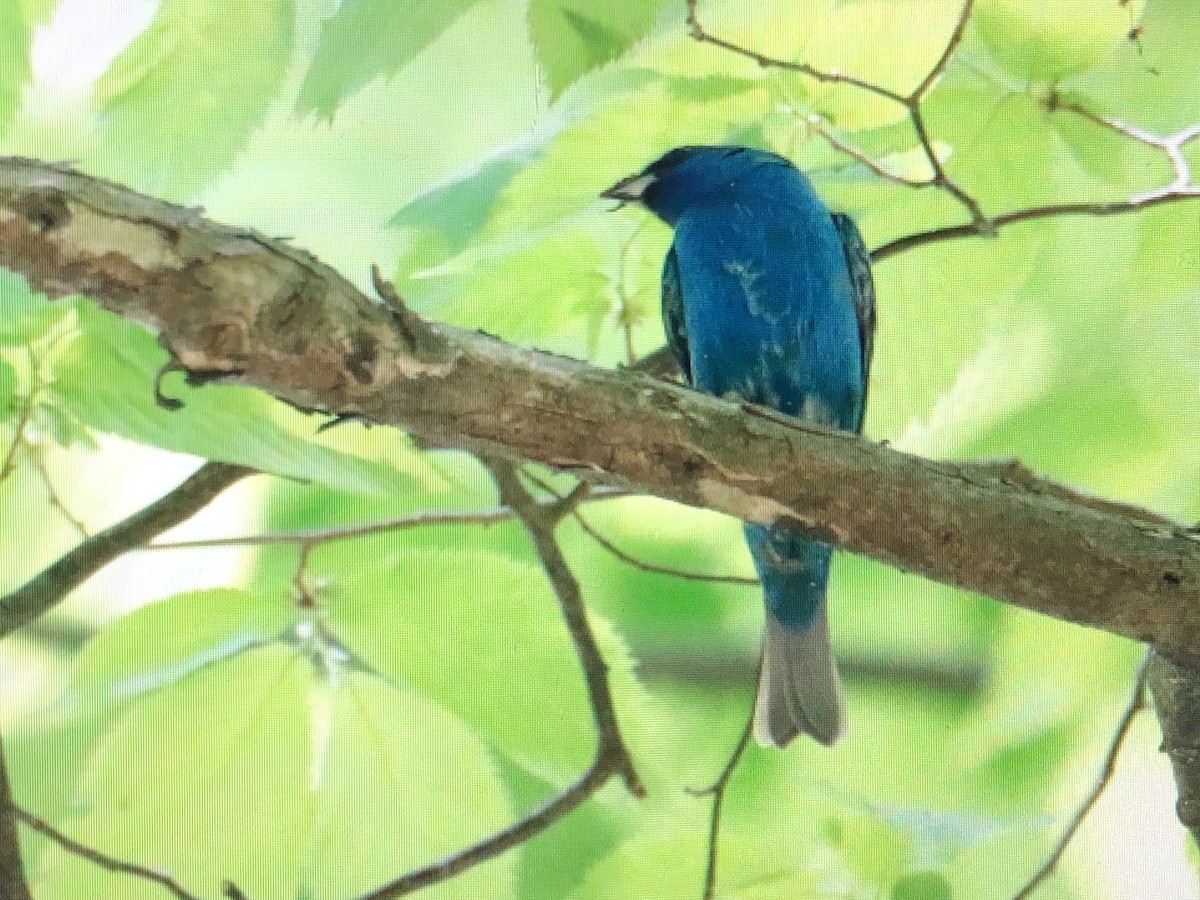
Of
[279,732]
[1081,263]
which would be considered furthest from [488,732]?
[1081,263]

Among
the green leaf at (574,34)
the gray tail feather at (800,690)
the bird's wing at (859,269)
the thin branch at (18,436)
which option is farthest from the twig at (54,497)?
the bird's wing at (859,269)

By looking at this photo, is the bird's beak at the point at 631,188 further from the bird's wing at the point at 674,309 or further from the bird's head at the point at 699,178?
the bird's wing at the point at 674,309

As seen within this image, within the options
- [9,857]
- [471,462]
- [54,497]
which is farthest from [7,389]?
[471,462]

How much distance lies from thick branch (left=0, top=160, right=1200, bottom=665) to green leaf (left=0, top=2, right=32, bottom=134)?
556mm

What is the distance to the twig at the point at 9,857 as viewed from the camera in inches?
44.9

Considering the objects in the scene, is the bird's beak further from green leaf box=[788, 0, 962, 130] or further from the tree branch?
the tree branch

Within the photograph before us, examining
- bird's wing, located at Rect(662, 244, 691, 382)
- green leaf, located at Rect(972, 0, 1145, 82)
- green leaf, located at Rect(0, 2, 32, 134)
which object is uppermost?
green leaf, located at Rect(972, 0, 1145, 82)

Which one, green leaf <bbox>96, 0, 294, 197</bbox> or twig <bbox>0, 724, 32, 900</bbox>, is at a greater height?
green leaf <bbox>96, 0, 294, 197</bbox>

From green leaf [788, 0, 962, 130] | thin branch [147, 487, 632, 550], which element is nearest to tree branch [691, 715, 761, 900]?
thin branch [147, 487, 632, 550]

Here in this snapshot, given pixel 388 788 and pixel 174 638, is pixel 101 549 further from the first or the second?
pixel 388 788

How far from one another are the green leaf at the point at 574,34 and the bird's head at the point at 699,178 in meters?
0.26

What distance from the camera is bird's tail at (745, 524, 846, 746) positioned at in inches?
59.2

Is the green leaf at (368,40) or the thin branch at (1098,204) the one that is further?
the thin branch at (1098,204)

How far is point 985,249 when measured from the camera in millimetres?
1427
